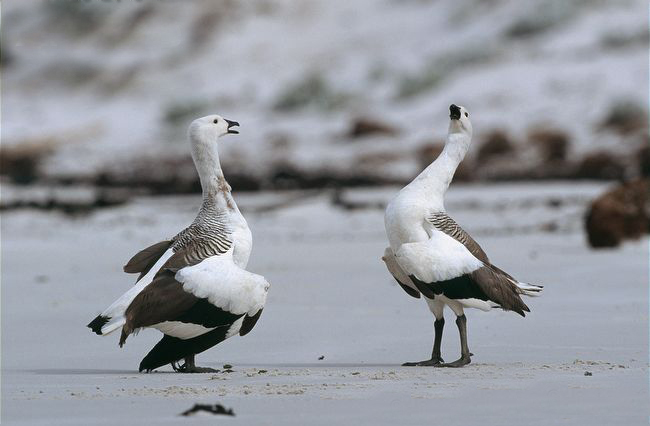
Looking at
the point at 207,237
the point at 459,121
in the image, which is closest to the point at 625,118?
the point at 459,121

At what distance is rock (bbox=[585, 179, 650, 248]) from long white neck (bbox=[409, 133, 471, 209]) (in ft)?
22.1

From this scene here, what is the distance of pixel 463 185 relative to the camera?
2372cm

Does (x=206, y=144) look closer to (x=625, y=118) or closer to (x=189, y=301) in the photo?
(x=189, y=301)

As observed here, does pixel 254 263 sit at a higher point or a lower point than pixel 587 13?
lower

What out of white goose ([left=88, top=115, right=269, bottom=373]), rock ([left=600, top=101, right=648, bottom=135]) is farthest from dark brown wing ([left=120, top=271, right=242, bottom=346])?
rock ([left=600, top=101, right=648, bottom=135])

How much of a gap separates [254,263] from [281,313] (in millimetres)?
4643

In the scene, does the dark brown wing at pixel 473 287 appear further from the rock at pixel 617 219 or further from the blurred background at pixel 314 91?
the blurred background at pixel 314 91

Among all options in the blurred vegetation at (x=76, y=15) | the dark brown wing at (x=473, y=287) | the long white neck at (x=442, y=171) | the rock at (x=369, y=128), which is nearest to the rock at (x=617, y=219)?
the long white neck at (x=442, y=171)

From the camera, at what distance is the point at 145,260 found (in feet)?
Result: 24.6

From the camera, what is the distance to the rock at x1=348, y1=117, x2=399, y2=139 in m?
28.2

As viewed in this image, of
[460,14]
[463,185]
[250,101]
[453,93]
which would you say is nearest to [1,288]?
[463,185]

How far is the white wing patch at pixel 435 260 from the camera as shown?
7.36m

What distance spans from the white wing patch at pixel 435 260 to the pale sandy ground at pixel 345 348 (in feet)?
1.80

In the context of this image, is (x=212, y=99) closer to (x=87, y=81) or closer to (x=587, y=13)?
(x=87, y=81)
